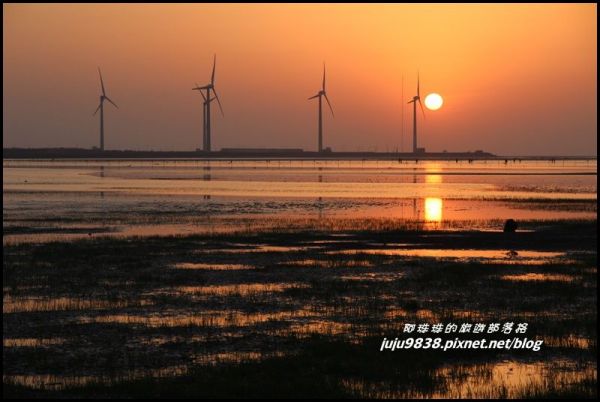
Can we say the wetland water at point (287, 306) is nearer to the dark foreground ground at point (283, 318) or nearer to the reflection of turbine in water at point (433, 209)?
the dark foreground ground at point (283, 318)

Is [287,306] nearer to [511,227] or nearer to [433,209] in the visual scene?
[511,227]

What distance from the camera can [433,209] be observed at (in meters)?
70.4

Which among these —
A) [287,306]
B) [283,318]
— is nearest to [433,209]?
[287,306]

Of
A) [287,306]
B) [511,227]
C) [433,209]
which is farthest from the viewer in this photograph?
[433,209]

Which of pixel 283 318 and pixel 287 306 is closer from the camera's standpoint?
pixel 283 318

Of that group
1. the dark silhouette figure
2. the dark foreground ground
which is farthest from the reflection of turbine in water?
the dark foreground ground

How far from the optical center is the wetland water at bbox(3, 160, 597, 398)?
56.2 feet

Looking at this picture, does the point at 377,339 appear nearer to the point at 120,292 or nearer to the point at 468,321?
the point at 468,321

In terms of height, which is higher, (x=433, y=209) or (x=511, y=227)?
(x=511, y=227)

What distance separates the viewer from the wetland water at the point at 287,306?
56.2 ft

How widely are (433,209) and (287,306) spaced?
47.0m

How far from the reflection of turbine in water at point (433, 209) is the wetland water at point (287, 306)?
7081 mm

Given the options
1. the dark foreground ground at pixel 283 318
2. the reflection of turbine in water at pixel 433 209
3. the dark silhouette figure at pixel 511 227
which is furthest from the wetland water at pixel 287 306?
the reflection of turbine in water at pixel 433 209

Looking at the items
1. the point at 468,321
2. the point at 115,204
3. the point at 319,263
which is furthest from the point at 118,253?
the point at 115,204
